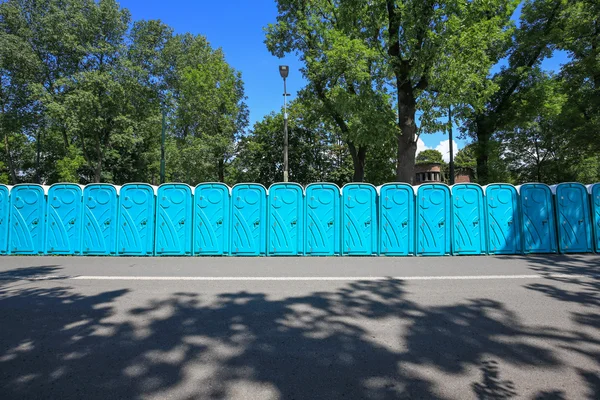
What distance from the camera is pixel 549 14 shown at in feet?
62.3

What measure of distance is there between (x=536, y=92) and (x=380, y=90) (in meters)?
10.3

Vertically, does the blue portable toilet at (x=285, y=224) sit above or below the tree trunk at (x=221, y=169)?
below

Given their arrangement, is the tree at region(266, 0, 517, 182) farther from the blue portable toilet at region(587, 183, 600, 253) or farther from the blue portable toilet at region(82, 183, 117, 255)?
the blue portable toilet at region(82, 183, 117, 255)

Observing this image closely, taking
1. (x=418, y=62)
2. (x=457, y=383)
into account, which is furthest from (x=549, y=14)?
(x=457, y=383)

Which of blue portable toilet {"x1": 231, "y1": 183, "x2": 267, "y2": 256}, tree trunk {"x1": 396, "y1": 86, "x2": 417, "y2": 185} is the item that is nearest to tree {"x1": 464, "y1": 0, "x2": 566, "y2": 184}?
tree trunk {"x1": 396, "y1": 86, "x2": 417, "y2": 185}

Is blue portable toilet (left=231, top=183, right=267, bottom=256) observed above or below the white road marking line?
above

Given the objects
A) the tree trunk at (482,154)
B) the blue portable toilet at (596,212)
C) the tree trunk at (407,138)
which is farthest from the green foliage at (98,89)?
the blue portable toilet at (596,212)

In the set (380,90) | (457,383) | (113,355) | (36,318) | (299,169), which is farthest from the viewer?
(299,169)

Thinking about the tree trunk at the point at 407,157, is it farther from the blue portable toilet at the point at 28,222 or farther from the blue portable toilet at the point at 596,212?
the blue portable toilet at the point at 28,222

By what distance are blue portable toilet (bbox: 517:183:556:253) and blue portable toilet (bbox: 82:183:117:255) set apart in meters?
10.5

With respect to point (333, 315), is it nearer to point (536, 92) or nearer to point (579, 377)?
point (579, 377)

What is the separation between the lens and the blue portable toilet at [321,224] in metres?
8.69

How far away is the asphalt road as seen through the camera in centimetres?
266

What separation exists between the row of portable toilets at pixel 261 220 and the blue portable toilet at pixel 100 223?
25 millimetres
